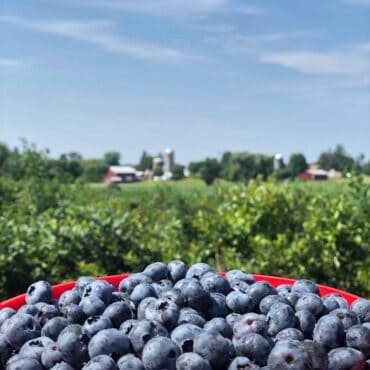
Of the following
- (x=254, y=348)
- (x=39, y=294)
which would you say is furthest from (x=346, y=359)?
(x=39, y=294)

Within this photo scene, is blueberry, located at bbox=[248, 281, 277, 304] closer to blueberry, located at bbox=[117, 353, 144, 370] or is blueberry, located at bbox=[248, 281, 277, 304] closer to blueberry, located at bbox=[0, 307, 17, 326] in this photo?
blueberry, located at bbox=[117, 353, 144, 370]

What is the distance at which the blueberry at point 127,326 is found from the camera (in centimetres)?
126

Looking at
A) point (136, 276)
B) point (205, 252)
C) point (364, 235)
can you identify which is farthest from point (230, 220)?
point (136, 276)

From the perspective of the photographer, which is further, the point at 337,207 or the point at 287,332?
the point at 337,207

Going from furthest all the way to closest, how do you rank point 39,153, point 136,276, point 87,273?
point 39,153 < point 87,273 < point 136,276

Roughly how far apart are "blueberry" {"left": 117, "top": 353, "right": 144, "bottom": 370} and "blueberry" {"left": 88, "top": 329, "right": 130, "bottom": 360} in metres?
0.03

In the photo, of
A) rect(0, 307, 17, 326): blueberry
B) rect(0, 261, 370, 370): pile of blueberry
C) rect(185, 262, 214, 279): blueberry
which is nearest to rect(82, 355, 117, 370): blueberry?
rect(0, 261, 370, 370): pile of blueberry

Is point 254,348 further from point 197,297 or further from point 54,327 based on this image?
point 54,327

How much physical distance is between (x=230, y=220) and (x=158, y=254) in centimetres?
64

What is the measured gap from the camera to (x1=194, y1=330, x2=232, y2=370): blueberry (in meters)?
1.14

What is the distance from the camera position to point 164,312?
1.29m

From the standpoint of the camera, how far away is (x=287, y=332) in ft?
4.12

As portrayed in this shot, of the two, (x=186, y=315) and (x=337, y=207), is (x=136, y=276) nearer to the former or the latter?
(x=186, y=315)

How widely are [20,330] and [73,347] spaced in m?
0.15
